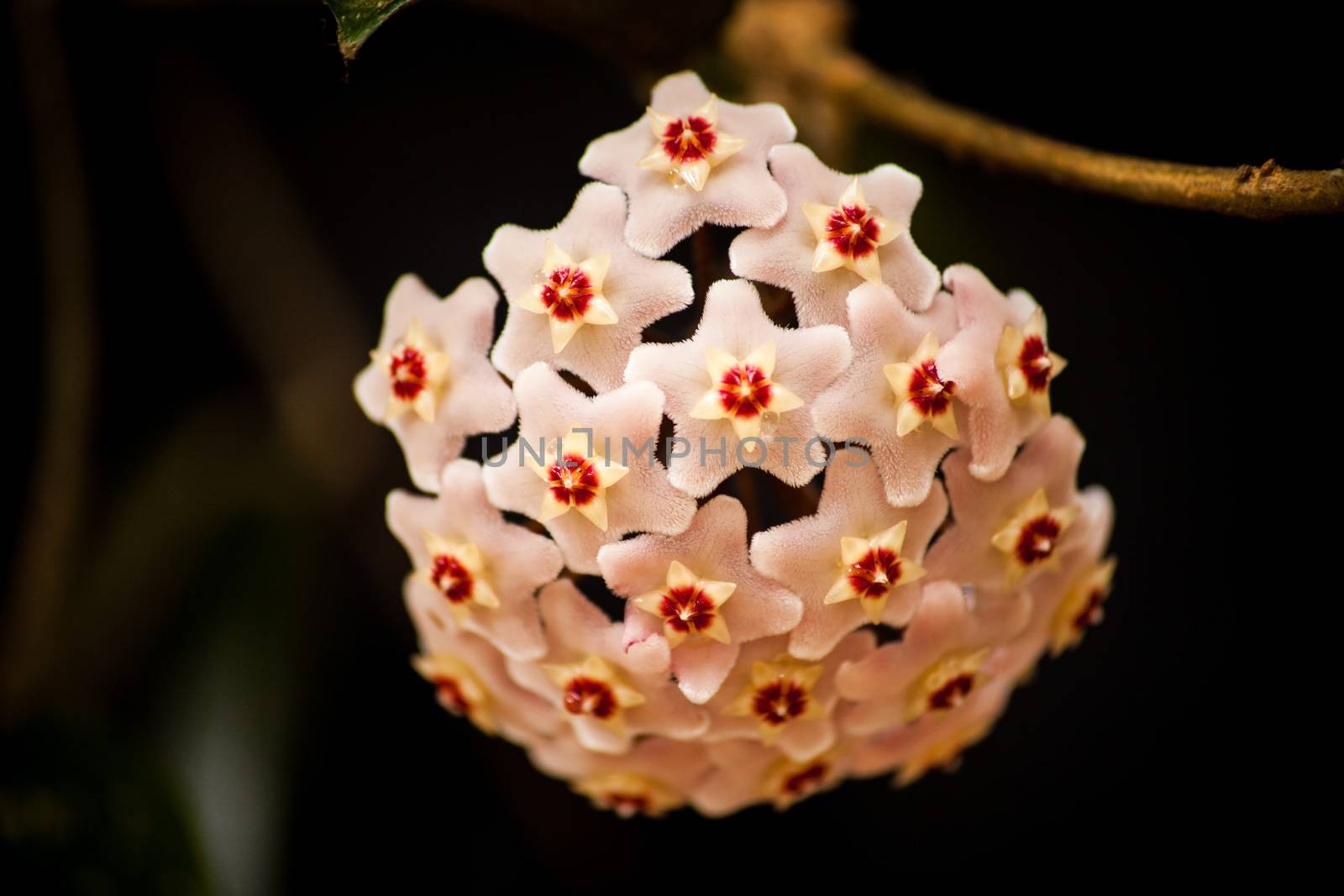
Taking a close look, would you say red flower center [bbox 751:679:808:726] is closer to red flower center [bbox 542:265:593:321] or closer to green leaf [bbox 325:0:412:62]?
red flower center [bbox 542:265:593:321]

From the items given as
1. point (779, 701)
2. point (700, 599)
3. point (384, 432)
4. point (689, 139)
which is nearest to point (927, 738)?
point (779, 701)

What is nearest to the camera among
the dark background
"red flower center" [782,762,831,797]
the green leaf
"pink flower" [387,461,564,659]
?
the green leaf

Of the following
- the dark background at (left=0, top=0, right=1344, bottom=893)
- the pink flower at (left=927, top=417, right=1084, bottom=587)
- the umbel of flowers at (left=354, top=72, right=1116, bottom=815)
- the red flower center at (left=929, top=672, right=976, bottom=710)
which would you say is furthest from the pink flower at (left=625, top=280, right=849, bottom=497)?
the dark background at (left=0, top=0, right=1344, bottom=893)

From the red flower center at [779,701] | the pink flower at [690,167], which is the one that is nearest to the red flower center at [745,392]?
the pink flower at [690,167]

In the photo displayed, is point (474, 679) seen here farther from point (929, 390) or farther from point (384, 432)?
point (384, 432)

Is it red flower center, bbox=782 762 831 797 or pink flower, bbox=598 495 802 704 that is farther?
red flower center, bbox=782 762 831 797

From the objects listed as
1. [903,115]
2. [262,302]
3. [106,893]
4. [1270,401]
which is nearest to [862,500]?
[903,115]

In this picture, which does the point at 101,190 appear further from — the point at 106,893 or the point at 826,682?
the point at 826,682

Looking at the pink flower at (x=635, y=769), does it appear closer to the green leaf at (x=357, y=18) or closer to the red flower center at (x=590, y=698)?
the red flower center at (x=590, y=698)
